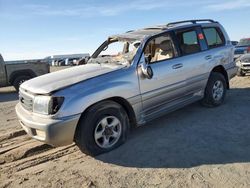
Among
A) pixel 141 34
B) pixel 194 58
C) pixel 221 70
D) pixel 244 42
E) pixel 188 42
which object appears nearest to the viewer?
pixel 141 34

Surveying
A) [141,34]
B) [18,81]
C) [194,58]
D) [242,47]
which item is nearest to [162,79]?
[141,34]

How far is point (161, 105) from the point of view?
586cm

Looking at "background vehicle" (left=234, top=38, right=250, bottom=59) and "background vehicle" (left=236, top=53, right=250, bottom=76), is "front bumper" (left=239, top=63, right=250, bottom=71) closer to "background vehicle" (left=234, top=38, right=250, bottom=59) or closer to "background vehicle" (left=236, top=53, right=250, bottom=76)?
"background vehicle" (left=236, top=53, right=250, bottom=76)

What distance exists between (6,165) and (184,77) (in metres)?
3.51

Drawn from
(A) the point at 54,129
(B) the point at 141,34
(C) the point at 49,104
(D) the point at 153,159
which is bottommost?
(D) the point at 153,159

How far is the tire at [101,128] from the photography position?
4785 mm

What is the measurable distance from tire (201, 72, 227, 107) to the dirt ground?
26.7 inches

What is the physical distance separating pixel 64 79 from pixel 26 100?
67 cm

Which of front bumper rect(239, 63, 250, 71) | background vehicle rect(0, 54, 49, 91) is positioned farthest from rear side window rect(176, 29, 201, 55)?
background vehicle rect(0, 54, 49, 91)

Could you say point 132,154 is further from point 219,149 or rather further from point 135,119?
point 219,149

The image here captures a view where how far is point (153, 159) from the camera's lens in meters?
4.73

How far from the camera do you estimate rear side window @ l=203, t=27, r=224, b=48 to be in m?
7.22

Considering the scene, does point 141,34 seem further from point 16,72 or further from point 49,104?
point 16,72

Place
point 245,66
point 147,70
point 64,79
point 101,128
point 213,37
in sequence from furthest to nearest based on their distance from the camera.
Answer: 1. point 245,66
2. point 213,37
3. point 147,70
4. point 64,79
5. point 101,128
